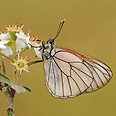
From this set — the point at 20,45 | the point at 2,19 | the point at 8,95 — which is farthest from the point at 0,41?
the point at 2,19

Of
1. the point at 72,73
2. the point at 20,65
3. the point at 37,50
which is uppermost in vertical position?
the point at 37,50

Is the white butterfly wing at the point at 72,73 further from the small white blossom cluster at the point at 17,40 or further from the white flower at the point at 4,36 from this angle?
the white flower at the point at 4,36

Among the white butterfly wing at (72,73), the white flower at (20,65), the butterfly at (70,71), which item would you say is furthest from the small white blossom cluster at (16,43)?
the white butterfly wing at (72,73)

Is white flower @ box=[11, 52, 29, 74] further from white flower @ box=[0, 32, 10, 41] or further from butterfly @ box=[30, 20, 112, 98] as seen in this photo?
butterfly @ box=[30, 20, 112, 98]

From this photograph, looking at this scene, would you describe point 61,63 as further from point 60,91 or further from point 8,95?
point 8,95

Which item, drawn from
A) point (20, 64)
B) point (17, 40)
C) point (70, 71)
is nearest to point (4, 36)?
point (17, 40)

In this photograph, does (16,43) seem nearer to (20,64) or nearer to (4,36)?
(4,36)

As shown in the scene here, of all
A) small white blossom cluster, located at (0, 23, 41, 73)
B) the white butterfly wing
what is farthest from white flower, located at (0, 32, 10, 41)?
the white butterfly wing
